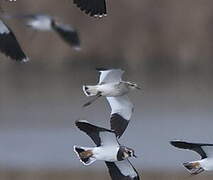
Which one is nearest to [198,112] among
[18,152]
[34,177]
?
[18,152]

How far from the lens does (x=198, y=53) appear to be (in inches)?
405

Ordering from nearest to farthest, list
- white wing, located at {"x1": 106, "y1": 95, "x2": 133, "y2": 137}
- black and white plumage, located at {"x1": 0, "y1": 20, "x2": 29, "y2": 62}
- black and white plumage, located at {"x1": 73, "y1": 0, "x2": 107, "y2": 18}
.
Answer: black and white plumage, located at {"x1": 73, "y1": 0, "x2": 107, "y2": 18}, black and white plumage, located at {"x1": 0, "y1": 20, "x2": 29, "y2": 62}, white wing, located at {"x1": 106, "y1": 95, "x2": 133, "y2": 137}

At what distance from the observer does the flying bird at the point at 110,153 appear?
3.46 metres

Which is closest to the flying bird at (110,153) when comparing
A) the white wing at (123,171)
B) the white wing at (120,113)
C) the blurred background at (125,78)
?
the white wing at (123,171)

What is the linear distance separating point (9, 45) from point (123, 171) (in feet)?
1.44

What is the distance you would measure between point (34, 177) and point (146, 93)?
3.24 metres

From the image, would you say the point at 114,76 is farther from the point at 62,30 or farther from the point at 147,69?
the point at 147,69

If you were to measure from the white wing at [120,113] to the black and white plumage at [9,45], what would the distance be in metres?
0.36

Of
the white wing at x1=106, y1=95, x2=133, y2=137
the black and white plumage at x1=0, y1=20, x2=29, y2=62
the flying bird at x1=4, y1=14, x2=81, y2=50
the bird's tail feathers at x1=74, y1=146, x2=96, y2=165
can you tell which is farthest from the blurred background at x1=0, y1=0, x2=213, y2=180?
the black and white plumage at x1=0, y1=20, x2=29, y2=62

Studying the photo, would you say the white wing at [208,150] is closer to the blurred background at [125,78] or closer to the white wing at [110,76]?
the white wing at [110,76]

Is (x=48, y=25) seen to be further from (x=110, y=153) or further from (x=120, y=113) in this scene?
(x=110, y=153)

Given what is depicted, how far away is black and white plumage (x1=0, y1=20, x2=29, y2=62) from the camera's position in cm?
340

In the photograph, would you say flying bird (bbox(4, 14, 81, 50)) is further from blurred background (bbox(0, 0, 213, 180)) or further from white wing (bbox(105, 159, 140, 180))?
blurred background (bbox(0, 0, 213, 180))

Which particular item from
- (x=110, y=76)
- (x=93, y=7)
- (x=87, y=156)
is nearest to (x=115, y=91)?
(x=110, y=76)
